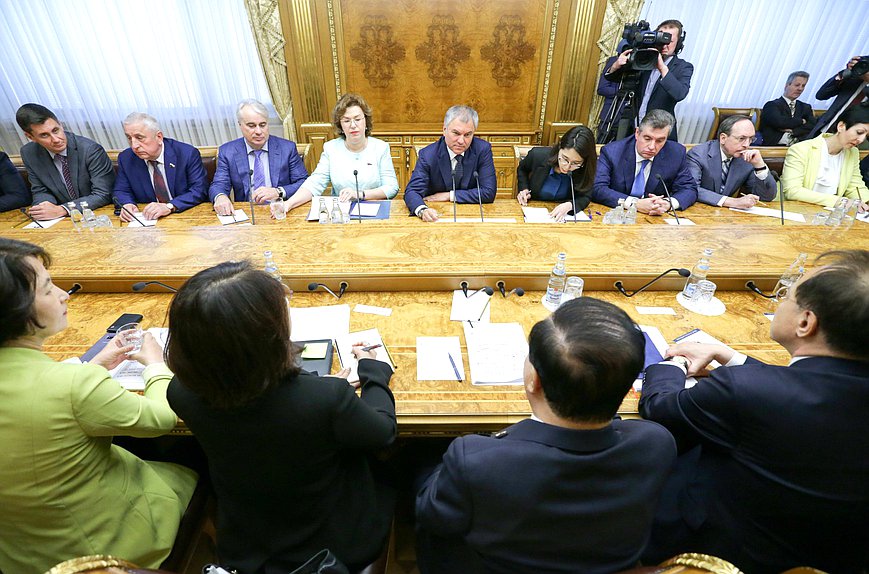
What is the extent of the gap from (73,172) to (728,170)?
4801mm

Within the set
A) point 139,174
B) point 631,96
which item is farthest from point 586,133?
point 139,174

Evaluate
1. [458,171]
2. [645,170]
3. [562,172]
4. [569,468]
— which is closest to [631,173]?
[645,170]

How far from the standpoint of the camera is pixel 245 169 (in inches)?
124

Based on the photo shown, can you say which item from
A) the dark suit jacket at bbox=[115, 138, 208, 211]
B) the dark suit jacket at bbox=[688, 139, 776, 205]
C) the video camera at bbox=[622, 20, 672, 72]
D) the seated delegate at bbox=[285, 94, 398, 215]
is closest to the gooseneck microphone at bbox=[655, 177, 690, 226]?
the dark suit jacket at bbox=[688, 139, 776, 205]

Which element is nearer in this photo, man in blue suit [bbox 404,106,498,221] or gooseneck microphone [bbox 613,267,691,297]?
gooseneck microphone [bbox 613,267,691,297]

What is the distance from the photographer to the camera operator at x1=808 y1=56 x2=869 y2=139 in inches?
164

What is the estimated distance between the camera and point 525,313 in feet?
5.90

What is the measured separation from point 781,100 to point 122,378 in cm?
630

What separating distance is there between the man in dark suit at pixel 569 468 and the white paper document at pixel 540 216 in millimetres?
1892

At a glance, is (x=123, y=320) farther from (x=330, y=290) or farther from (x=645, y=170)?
(x=645, y=170)

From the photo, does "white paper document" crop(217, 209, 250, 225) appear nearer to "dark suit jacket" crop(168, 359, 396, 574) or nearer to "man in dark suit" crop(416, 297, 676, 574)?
"dark suit jacket" crop(168, 359, 396, 574)

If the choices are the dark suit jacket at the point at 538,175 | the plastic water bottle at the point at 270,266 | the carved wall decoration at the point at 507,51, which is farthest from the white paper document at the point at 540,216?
the carved wall decoration at the point at 507,51

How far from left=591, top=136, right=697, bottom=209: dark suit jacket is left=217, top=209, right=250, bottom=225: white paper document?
7.92ft

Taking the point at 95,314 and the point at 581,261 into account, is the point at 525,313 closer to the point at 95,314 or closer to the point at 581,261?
the point at 581,261
